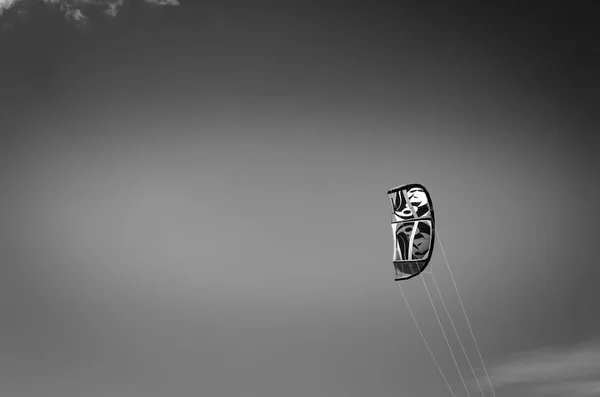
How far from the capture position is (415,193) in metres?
22.2

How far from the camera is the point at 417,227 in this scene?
22.0 m

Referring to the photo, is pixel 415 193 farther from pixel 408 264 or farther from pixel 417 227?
pixel 408 264

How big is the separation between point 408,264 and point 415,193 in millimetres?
2562

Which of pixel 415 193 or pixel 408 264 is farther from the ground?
pixel 415 193

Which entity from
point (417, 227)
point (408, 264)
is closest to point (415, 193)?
point (417, 227)

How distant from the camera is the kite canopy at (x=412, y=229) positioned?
2181 centimetres

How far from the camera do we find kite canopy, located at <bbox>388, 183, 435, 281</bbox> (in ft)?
71.6

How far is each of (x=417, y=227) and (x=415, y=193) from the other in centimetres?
123

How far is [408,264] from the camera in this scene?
2206 cm

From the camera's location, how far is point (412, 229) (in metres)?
22.1

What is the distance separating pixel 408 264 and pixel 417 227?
1366 millimetres
